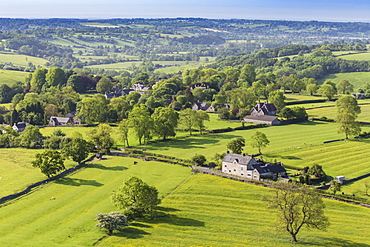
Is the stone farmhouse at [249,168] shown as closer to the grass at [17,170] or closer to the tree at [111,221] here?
the tree at [111,221]

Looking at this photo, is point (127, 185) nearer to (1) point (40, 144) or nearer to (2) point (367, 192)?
(2) point (367, 192)

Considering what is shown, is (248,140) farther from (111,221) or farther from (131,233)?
(111,221)

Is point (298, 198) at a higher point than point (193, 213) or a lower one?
higher

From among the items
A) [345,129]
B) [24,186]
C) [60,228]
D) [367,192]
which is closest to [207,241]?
[60,228]

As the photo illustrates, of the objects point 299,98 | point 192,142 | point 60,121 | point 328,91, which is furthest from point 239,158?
point 299,98

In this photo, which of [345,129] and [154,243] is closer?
[154,243]

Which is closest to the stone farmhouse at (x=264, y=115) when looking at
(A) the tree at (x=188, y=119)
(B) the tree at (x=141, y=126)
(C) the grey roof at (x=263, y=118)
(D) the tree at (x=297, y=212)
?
(C) the grey roof at (x=263, y=118)
